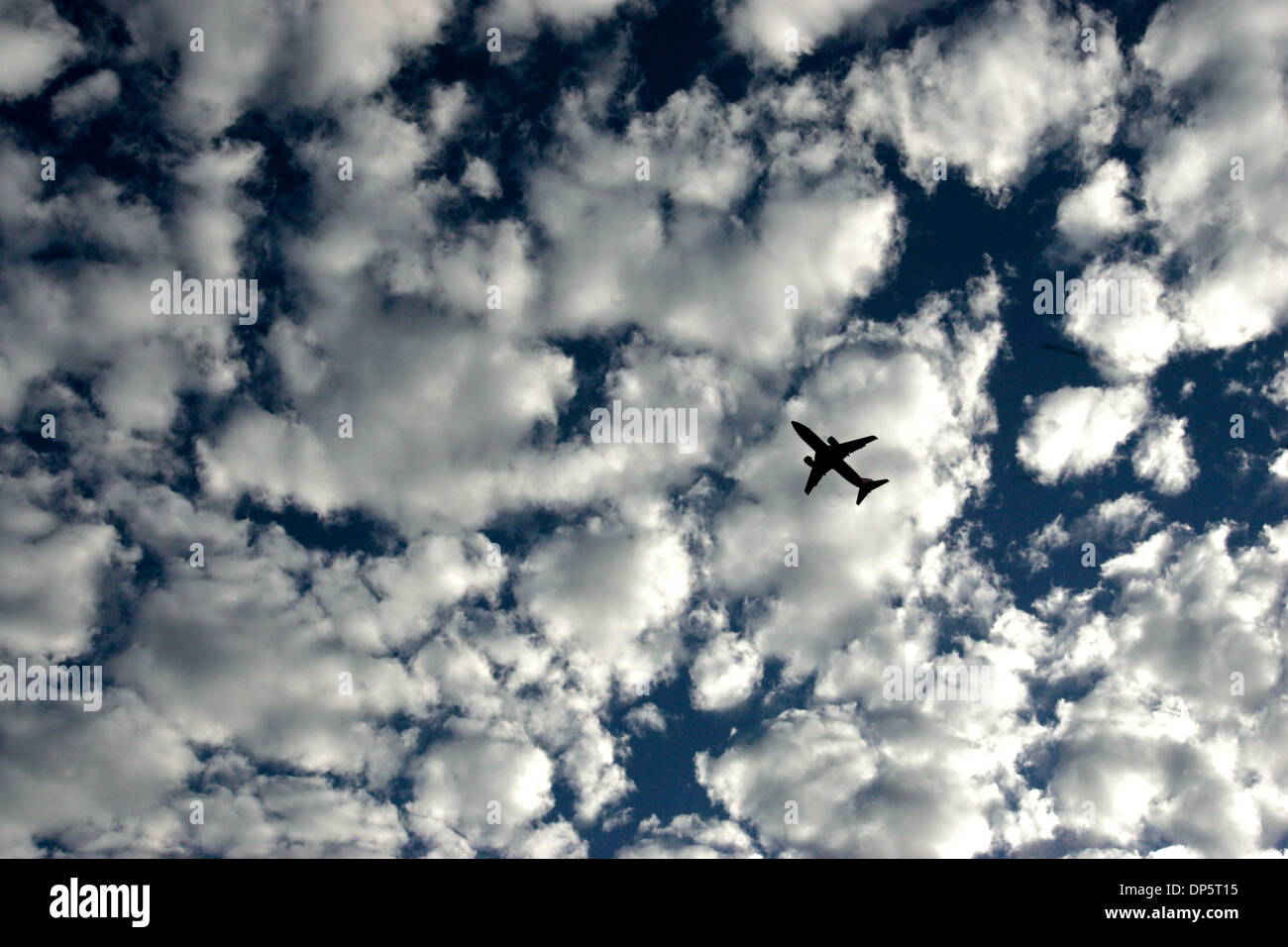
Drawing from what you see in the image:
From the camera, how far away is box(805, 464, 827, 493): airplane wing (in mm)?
66312

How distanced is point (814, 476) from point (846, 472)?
3588mm

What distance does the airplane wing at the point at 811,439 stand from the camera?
66.8 meters

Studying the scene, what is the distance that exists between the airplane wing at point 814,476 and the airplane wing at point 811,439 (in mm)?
1873

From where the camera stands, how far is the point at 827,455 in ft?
217
